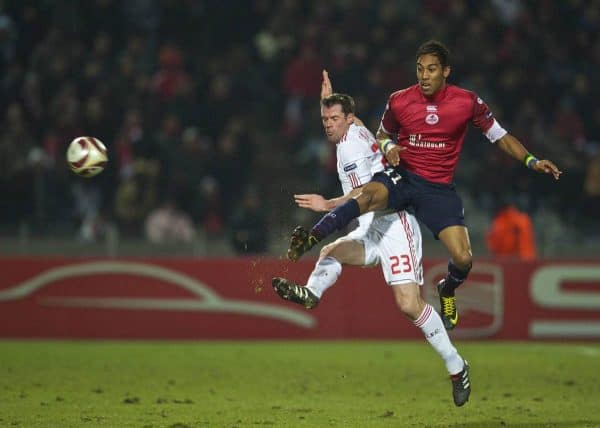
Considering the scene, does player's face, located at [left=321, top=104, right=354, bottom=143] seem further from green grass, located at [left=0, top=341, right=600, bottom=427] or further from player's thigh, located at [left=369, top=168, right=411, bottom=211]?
green grass, located at [left=0, top=341, right=600, bottom=427]

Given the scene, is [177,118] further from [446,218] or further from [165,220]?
[446,218]

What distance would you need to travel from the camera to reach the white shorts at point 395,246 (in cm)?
963

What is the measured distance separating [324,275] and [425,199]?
116 centimetres

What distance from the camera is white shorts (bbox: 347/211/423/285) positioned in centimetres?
963

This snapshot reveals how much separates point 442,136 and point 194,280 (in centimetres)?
750

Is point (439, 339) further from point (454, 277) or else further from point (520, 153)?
point (520, 153)

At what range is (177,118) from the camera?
17.5 meters

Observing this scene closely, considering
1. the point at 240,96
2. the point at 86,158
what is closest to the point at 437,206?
the point at 86,158

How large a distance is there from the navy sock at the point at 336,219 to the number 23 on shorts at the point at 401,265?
67 cm

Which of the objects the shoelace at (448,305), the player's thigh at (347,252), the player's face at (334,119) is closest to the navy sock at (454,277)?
the shoelace at (448,305)

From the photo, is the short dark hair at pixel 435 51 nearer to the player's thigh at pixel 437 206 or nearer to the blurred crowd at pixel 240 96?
the player's thigh at pixel 437 206

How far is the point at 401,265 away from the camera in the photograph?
379 inches

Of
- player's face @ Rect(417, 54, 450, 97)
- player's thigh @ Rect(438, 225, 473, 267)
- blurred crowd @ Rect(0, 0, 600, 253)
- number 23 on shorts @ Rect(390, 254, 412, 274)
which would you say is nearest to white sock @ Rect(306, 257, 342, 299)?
number 23 on shorts @ Rect(390, 254, 412, 274)

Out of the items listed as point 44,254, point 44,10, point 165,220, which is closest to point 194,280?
point 165,220
